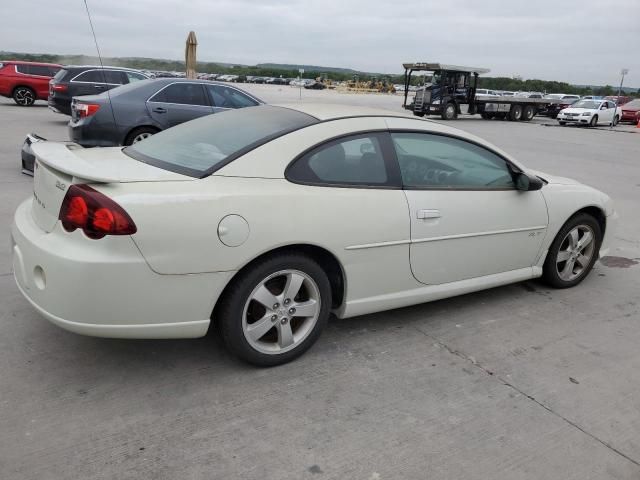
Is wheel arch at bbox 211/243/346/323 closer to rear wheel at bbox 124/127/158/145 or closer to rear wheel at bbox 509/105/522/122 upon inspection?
rear wheel at bbox 124/127/158/145

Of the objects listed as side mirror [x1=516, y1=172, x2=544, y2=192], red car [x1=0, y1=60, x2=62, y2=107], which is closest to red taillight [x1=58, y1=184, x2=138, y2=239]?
side mirror [x1=516, y1=172, x2=544, y2=192]

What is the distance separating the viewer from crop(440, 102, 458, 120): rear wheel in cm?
2639

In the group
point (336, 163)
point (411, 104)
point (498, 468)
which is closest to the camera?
point (498, 468)

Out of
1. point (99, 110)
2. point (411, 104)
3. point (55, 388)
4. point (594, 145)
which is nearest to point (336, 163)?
point (55, 388)

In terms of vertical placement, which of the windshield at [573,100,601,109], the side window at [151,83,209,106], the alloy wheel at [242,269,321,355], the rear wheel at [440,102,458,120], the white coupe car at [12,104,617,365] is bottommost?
the alloy wheel at [242,269,321,355]

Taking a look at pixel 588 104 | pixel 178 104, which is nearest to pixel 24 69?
pixel 178 104

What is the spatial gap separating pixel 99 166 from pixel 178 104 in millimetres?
6592

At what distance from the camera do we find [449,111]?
2666 cm

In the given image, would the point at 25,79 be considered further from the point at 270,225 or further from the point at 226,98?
the point at 270,225

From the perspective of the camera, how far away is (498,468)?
241cm

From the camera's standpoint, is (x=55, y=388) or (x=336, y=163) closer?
(x=55, y=388)

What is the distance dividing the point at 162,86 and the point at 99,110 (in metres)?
1.28

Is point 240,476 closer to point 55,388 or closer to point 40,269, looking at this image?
point 55,388

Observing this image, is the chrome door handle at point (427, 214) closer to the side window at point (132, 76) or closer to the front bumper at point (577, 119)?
the side window at point (132, 76)
